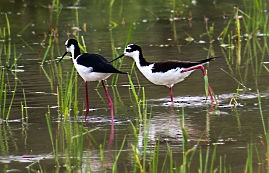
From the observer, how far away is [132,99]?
31.4ft

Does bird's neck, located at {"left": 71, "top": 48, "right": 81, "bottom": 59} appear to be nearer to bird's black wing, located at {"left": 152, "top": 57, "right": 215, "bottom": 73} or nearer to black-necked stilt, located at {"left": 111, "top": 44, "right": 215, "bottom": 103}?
black-necked stilt, located at {"left": 111, "top": 44, "right": 215, "bottom": 103}

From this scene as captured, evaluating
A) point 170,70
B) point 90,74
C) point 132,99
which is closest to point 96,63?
point 90,74

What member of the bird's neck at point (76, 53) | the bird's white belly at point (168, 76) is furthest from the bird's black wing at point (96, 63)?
the bird's white belly at point (168, 76)

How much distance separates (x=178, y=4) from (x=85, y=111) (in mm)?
9544

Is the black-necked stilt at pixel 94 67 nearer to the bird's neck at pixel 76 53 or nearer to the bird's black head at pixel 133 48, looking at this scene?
the bird's neck at pixel 76 53

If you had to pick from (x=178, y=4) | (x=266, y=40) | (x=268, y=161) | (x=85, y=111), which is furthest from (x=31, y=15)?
(x=268, y=161)

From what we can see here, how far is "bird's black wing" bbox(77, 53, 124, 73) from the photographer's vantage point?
8.87 meters

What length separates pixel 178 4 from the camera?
59.9ft

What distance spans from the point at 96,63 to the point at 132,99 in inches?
29.1

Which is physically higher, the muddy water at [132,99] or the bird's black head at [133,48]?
the bird's black head at [133,48]

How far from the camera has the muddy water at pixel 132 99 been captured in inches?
288

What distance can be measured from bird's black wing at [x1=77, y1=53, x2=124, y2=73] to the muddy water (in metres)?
0.45

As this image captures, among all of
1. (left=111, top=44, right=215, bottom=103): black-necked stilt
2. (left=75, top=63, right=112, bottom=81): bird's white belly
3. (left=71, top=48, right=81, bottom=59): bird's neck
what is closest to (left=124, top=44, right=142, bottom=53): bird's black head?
(left=111, top=44, right=215, bottom=103): black-necked stilt

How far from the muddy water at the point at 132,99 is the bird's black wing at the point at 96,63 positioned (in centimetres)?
45
